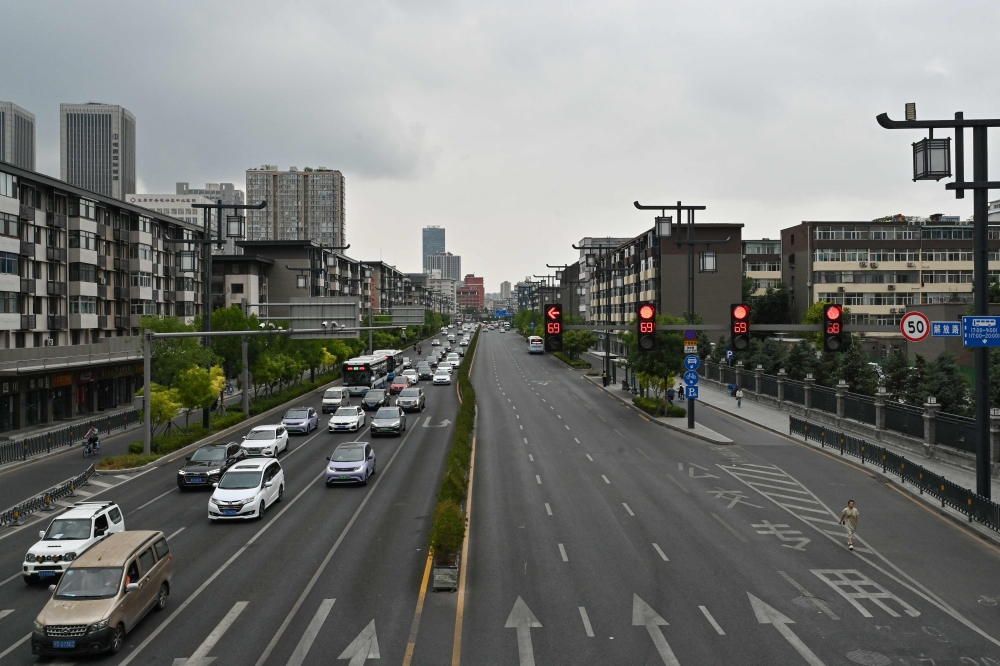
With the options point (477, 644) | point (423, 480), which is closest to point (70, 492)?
point (423, 480)

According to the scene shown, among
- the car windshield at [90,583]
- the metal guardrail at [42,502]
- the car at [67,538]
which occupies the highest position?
the car windshield at [90,583]

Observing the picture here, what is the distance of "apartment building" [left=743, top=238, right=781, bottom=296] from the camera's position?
4240 inches

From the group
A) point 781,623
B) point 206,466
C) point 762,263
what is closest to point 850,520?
point 781,623

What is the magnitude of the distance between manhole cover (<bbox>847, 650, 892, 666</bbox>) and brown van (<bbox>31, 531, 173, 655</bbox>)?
14016mm

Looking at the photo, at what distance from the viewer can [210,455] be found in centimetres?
3005

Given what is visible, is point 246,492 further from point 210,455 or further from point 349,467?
point 210,455

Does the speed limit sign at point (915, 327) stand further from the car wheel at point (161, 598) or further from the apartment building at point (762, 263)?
the apartment building at point (762, 263)

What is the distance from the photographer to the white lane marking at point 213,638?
13.2 meters

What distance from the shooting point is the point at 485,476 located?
3086 cm

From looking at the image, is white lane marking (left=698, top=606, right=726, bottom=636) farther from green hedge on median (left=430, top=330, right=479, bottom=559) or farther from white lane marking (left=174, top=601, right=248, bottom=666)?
white lane marking (left=174, top=601, right=248, bottom=666)

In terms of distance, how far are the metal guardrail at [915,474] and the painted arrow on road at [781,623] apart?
10.6m

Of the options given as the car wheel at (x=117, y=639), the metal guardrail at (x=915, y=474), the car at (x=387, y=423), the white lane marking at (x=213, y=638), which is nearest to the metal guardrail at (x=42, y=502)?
the white lane marking at (x=213, y=638)

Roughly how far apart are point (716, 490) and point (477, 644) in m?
16.6

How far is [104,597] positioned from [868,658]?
48.1 ft
